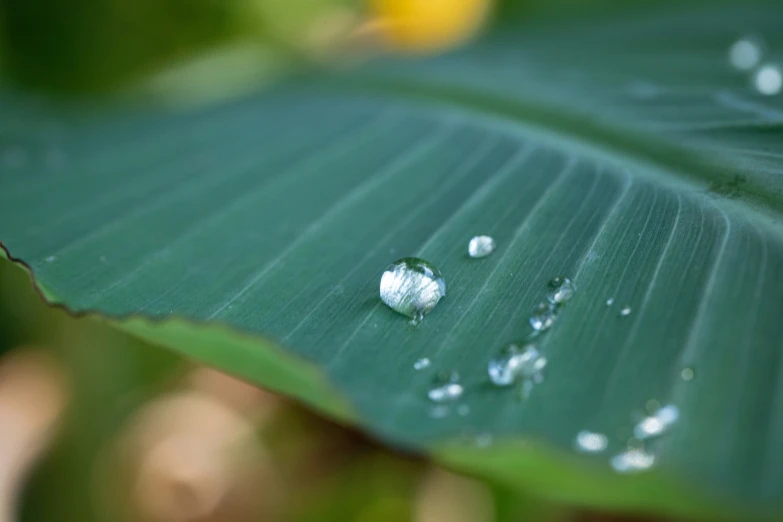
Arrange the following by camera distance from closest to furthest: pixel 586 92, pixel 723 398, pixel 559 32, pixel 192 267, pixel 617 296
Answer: pixel 723 398 → pixel 617 296 → pixel 192 267 → pixel 586 92 → pixel 559 32

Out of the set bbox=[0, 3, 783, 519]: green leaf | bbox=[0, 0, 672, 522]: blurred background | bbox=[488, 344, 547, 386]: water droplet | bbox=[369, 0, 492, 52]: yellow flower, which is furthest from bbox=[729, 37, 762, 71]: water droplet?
bbox=[369, 0, 492, 52]: yellow flower

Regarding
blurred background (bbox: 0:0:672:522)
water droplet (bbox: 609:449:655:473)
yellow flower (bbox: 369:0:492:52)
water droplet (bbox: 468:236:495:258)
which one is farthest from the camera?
yellow flower (bbox: 369:0:492:52)

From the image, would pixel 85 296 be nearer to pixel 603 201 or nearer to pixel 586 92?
pixel 603 201

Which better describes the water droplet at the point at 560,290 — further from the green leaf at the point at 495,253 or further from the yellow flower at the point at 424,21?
the yellow flower at the point at 424,21

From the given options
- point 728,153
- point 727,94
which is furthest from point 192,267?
point 727,94

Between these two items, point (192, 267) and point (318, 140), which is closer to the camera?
point (192, 267)

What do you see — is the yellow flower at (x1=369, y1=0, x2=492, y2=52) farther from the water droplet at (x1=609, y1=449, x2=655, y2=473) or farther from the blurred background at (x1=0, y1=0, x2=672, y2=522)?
the water droplet at (x1=609, y1=449, x2=655, y2=473)
